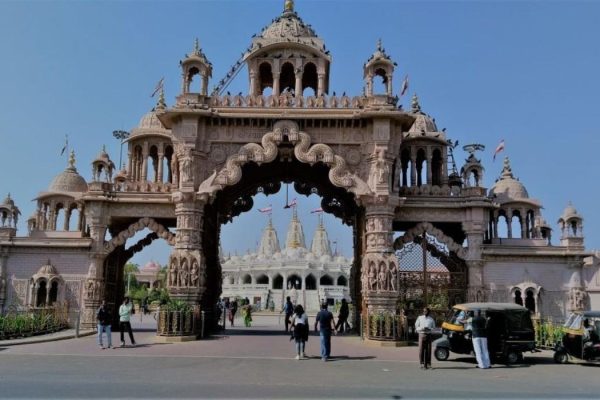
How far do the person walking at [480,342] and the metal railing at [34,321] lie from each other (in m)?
15.1

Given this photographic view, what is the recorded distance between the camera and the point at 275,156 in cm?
2044

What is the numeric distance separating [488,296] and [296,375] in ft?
41.1

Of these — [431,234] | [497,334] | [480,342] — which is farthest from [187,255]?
[497,334]

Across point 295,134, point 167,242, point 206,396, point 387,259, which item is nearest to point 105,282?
point 167,242

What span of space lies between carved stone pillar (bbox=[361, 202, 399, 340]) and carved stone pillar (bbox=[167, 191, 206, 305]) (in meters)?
6.26

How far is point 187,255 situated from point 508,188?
1753 cm

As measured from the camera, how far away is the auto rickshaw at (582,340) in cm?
1451

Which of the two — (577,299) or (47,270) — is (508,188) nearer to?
(577,299)

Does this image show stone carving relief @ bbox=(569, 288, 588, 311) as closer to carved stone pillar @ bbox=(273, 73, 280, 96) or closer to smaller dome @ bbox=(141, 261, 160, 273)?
carved stone pillar @ bbox=(273, 73, 280, 96)

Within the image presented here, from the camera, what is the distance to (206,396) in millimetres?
8922

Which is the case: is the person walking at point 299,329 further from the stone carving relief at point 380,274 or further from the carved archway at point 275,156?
the carved archway at point 275,156

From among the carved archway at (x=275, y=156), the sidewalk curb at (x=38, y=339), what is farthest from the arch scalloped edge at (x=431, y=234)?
the sidewalk curb at (x=38, y=339)

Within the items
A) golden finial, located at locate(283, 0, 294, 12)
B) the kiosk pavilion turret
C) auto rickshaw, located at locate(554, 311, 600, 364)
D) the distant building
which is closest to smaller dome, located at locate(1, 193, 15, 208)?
the kiosk pavilion turret

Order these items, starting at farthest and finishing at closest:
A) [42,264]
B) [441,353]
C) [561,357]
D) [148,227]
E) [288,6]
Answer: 1. [288,6]
2. [42,264]
3. [148,227]
4. [441,353]
5. [561,357]
